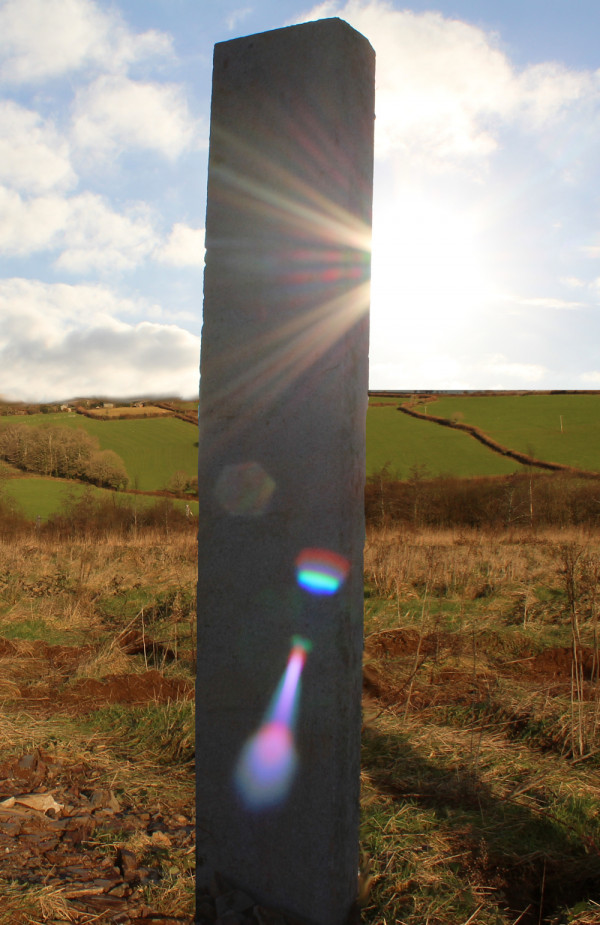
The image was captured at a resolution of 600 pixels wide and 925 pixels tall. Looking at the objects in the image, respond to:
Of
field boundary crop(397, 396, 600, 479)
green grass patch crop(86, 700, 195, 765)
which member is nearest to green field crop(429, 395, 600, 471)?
field boundary crop(397, 396, 600, 479)

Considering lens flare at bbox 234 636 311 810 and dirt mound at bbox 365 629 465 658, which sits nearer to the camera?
lens flare at bbox 234 636 311 810

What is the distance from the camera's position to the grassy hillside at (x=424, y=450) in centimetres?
2550

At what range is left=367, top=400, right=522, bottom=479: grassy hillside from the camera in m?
25.5

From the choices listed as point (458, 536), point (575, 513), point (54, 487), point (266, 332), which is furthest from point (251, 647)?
point (54, 487)

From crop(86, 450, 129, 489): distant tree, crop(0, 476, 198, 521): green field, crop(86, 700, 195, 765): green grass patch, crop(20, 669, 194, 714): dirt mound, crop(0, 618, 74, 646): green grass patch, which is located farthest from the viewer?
crop(86, 450, 129, 489): distant tree

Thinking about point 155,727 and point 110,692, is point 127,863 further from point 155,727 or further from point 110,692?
point 110,692

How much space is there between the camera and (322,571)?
1.69 meters

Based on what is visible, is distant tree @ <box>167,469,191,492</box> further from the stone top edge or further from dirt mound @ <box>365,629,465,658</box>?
the stone top edge

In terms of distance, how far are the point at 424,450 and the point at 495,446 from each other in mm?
3570

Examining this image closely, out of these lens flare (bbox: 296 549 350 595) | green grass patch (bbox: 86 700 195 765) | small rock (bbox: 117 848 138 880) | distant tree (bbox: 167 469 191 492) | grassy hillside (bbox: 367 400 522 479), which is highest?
grassy hillside (bbox: 367 400 522 479)

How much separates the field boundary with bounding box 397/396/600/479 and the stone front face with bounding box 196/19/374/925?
75.3 ft

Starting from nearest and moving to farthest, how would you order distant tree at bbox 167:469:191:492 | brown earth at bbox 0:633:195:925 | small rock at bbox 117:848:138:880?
1. brown earth at bbox 0:633:195:925
2. small rock at bbox 117:848:138:880
3. distant tree at bbox 167:469:191:492

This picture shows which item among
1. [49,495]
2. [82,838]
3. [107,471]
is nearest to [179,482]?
[107,471]

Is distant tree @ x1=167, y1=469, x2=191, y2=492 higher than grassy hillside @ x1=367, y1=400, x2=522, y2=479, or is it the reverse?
grassy hillside @ x1=367, y1=400, x2=522, y2=479
